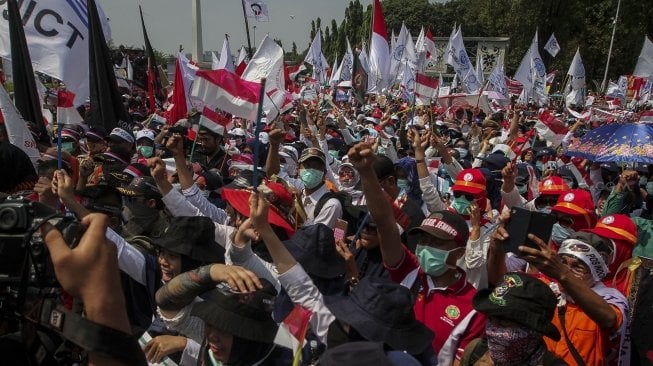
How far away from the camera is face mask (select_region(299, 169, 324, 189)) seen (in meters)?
4.97

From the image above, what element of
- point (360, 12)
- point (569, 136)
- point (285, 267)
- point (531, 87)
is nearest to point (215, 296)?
point (285, 267)

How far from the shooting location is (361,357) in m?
1.77

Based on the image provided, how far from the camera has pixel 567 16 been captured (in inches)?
1695

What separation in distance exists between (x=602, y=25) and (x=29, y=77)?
50.1 meters

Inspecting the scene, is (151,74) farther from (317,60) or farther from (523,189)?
(523,189)

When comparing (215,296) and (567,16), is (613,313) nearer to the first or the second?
(215,296)

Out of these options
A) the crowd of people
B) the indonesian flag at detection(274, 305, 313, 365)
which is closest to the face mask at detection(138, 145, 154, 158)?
the crowd of people

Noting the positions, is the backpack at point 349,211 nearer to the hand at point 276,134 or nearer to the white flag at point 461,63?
the hand at point 276,134

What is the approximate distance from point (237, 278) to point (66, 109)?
12.5 feet

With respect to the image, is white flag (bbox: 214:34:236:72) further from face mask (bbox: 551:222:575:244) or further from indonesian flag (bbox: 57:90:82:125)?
face mask (bbox: 551:222:575:244)

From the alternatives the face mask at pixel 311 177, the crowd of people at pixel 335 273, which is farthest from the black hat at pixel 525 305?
the face mask at pixel 311 177

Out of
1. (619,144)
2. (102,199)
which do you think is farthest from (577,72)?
(102,199)

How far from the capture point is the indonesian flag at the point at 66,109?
483cm

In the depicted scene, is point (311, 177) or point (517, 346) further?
point (311, 177)
